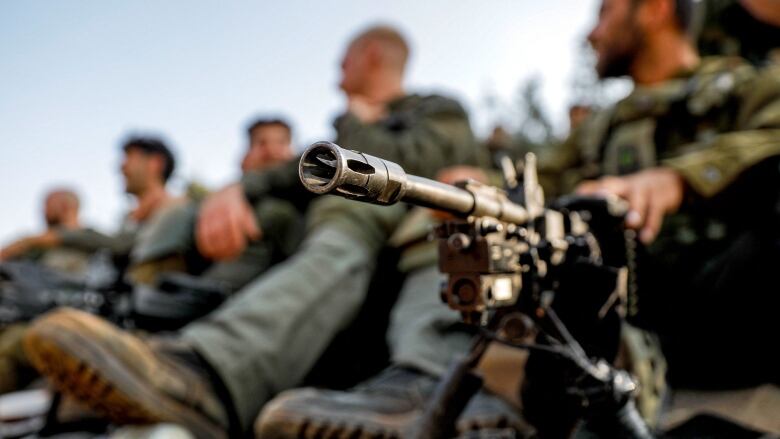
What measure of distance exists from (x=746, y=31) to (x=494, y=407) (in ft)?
9.10

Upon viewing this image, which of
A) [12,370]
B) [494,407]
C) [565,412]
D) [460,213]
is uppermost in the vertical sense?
[460,213]

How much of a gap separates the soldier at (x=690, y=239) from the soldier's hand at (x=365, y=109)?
3.59ft

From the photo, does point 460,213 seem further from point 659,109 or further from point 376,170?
point 659,109

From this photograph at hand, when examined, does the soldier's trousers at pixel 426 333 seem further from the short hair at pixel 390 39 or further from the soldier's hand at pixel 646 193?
the short hair at pixel 390 39

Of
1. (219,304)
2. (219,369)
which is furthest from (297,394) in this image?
(219,304)

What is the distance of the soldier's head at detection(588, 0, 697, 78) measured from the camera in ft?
7.98

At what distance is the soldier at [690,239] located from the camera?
1363 millimetres

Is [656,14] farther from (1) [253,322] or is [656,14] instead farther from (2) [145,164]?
(2) [145,164]

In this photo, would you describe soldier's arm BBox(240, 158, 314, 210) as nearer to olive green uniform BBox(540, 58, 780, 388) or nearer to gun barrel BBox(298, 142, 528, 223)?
olive green uniform BBox(540, 58, 780, 388)

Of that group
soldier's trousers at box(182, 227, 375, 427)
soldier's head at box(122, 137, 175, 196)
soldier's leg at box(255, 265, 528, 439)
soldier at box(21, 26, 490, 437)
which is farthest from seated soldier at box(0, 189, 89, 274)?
soldier's leg at box(255, 265, 528, 439)

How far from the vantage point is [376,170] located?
1.90 ft

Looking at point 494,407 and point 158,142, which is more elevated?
point 158,142

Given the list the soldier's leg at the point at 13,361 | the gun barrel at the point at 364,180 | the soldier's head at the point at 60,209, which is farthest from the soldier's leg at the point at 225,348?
the soldier's head at the point at 60,209

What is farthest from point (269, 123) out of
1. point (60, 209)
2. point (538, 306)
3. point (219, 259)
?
point (538, 306)
